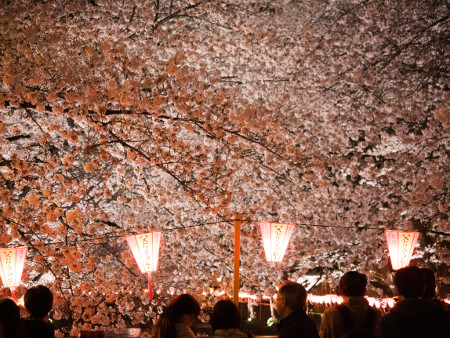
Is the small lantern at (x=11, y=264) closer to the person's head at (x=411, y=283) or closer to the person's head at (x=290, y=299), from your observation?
the person's head at (x=290, y=299)

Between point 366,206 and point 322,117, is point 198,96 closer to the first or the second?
point 322,117

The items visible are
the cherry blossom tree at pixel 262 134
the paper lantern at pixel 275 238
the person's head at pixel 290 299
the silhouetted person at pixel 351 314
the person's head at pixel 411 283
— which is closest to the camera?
the person's head at pixel 411 283

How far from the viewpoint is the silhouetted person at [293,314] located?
279 cm

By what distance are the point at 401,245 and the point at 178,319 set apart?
6011 millimetres

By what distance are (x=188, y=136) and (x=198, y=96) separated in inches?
79.3

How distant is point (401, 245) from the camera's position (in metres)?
7.96

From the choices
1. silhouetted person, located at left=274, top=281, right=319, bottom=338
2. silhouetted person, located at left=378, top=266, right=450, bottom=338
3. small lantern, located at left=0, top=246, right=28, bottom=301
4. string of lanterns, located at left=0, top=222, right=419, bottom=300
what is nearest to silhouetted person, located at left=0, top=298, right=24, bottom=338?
silhouetted person, located at left=274, top=281, right=319, bottom=338

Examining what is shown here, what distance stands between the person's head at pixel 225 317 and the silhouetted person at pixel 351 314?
702mm

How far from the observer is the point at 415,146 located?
9711 millimetres

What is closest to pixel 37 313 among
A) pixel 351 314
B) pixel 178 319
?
pixel 178 319

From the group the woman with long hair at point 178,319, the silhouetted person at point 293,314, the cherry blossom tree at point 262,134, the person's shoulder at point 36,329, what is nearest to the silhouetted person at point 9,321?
the person's shoulder at point 36,329

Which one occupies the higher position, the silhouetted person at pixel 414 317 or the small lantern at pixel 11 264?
the small lantern at pixel 11 264

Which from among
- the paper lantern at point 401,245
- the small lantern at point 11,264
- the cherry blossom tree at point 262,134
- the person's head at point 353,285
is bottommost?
the person's head at point 353,285

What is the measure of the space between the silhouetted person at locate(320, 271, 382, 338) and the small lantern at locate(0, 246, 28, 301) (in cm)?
477
